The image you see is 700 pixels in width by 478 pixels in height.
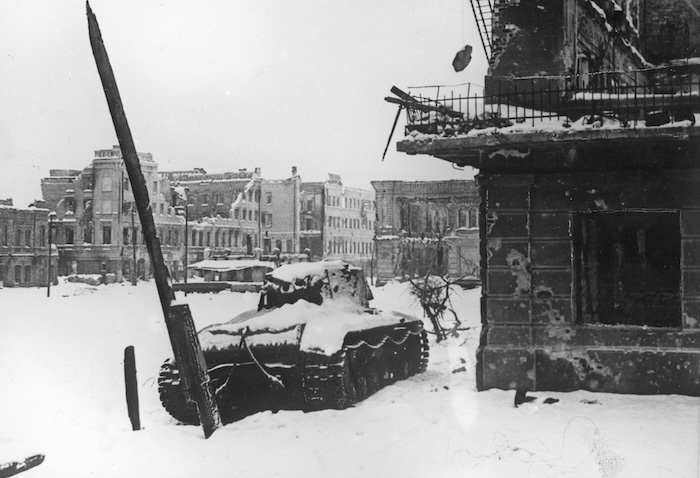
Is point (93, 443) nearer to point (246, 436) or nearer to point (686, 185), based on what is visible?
point (246, 436)

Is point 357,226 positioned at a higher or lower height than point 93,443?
higher

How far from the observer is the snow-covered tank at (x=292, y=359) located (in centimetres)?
943

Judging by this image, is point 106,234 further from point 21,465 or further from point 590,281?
point 590,281

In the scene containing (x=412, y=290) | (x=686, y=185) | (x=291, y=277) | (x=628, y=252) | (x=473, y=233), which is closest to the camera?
(x=686, y=185)

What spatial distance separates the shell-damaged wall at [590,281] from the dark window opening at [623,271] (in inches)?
0.6

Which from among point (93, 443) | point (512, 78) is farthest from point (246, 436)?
point (512, 78)

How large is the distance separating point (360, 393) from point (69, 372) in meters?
4.98

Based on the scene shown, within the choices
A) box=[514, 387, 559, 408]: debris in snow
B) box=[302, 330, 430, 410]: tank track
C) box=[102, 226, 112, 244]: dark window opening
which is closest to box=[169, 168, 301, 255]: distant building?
box=[102, 226, 112, 244]: dark window opening

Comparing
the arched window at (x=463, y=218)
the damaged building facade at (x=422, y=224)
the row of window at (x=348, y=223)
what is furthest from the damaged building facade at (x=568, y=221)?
the row of window at (x=348, y=223)

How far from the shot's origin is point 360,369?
10375 millimetres

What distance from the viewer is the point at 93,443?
Answer: 8.03 m

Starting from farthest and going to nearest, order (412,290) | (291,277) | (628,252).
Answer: (412,290)
(291,277)
(628,252)

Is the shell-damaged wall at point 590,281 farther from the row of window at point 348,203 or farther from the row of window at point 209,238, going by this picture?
the row of window at point 209,238

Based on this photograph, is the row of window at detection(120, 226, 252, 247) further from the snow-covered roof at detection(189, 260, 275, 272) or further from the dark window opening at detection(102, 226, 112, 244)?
the dark window opening at detection(102, 226, 112, 244)
